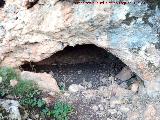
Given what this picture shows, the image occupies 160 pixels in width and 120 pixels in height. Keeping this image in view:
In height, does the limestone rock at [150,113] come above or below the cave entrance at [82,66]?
below

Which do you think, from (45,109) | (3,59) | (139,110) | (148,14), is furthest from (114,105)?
Result: (3,59)

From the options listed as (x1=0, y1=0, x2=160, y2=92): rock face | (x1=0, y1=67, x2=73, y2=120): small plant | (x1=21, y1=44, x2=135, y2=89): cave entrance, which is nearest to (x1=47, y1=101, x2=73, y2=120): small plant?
(x1=0, y1=67, x2=73, y2=120): small plant

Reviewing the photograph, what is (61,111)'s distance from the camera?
422cm

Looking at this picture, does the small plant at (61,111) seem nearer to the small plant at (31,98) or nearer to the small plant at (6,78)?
the small plant at (31,98)

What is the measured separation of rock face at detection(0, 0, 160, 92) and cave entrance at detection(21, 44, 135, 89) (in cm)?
59

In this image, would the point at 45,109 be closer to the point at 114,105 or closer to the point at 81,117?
the point at 81,117

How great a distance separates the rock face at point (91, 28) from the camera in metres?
4.18

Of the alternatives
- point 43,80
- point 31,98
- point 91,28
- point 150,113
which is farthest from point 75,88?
point 150,113

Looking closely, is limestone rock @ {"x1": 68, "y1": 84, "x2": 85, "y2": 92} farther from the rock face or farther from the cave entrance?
the rock face

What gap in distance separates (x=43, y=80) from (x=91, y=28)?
0.89 meters

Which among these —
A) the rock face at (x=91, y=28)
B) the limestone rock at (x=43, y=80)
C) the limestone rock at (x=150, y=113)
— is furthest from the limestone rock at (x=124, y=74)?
the limestone rock at (x=43, y=80)

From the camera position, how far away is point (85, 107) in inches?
175

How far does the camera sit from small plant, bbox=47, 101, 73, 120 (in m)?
4.18

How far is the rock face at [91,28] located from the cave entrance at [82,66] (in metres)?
0.59
